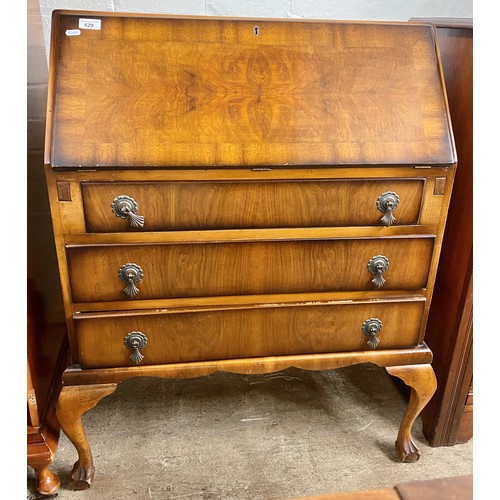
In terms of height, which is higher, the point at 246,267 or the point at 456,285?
the point at 246,267

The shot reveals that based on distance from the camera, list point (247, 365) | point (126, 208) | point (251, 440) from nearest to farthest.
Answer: point (126, 208), point (247, 365), point (251, 440)

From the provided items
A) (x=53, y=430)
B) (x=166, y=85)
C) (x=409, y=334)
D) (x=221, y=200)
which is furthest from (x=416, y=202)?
(x=53, y=430)

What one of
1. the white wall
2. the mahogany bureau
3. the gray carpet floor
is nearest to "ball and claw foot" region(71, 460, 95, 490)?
the gray carpet floor

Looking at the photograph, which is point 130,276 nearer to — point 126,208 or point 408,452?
point 126,208

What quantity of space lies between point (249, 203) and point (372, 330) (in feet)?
1.82

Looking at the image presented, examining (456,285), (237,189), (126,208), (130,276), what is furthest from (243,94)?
(456,285)

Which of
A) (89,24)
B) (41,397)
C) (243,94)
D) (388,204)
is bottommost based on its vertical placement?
(41,397)

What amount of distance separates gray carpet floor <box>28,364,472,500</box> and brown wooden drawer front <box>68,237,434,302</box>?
672 millimetres

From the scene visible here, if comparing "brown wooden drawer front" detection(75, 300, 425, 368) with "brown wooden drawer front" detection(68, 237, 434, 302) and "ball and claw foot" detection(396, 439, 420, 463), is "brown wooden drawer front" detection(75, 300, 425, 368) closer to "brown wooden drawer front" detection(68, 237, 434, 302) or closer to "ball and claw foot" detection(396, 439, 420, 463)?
"brown wooden drawer front" detection(68, 237, 434, 302)

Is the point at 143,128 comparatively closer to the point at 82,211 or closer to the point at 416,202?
the point at 82,211

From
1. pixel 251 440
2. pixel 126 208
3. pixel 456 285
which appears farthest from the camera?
pixel 251 440

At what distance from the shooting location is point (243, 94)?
141cm

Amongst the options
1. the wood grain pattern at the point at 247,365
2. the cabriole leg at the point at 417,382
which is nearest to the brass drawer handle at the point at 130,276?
the wood grain pattern at the point at 247,365

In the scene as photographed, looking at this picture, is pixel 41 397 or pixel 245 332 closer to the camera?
pixel 245 332
